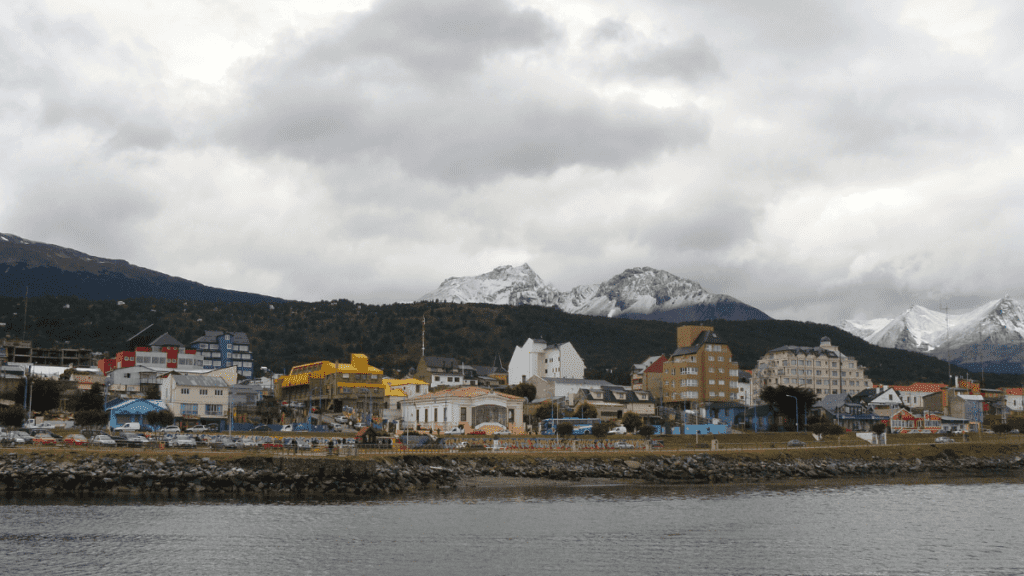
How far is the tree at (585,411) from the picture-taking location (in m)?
132

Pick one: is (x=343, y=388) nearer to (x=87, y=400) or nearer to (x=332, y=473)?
(x=87, y=400)

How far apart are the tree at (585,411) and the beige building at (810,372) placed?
63663 millimetres

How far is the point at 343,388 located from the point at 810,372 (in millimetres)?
101188

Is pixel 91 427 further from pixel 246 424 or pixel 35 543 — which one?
pixel 35 543

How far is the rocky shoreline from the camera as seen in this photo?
213 feet

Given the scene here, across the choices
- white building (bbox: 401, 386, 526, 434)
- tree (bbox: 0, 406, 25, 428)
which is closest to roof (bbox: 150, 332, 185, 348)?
white building (bbox: 401, 386, 526, 434)

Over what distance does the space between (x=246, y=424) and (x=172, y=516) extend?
53.0 m

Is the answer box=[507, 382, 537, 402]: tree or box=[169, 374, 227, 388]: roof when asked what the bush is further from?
box=[169, 374, 227, 388]: roof

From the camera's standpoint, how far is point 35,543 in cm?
4478

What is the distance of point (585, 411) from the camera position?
13212 cm

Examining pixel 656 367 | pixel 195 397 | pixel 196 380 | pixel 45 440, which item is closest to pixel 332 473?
pixel 45 440

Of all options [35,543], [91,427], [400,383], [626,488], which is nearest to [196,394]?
[91,427]

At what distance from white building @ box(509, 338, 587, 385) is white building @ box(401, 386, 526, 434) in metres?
52.6

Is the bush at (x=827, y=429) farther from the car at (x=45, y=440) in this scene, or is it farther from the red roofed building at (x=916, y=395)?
the car at (x=45, y=440)
